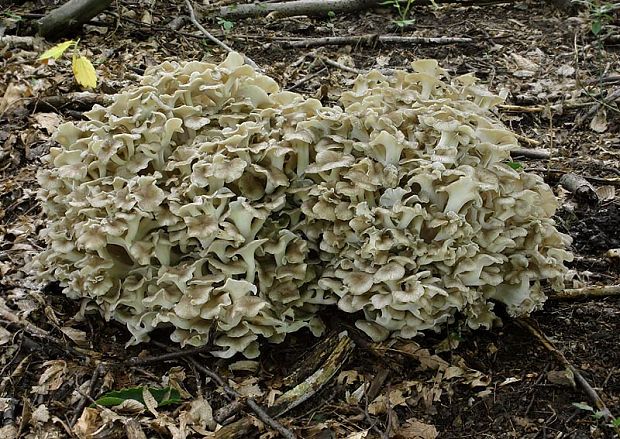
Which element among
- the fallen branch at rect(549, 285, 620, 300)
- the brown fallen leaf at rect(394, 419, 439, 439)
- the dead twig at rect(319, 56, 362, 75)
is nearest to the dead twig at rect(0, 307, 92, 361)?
the brown fallen leaf at rect(394, 419, 439, 439)

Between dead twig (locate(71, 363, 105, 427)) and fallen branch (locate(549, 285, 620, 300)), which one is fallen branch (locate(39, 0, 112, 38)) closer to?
dead twig (locate(71, 363, 105, 427))

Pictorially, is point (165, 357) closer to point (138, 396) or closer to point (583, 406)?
point (138, 396)

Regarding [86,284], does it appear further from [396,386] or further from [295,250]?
Result: [396,386]

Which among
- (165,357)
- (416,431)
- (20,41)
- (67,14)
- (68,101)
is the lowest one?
(416,431)

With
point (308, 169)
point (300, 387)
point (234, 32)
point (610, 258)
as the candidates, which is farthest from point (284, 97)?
point (234, 32)

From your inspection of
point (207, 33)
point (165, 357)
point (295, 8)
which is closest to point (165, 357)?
point (165, 357)

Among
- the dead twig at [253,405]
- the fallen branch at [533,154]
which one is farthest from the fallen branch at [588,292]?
the dead twig at [253,405]

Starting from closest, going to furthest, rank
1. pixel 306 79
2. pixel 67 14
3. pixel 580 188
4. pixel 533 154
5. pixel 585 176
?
pixel 580 188
pixel 585 176
pixel 533 154
pixel 306 79
pixel 67 14
